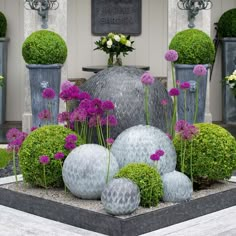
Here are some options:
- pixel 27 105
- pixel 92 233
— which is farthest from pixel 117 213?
pixel 27 105

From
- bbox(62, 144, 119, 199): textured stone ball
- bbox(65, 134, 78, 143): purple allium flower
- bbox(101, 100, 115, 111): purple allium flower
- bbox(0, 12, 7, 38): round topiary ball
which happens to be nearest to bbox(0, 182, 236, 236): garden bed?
bbox(62, 144, 119, 199): textured stone ball

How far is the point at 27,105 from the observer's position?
1212cm

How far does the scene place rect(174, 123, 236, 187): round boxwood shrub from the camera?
628 cm

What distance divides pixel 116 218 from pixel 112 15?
29.3 feet

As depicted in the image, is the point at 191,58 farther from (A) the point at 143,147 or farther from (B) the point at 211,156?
(A) the point at 143,147

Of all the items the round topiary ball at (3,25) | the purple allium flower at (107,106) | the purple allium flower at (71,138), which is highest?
the round topiary ball at (3,25)

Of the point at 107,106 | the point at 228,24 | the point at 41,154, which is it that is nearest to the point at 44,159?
the point at 41,154

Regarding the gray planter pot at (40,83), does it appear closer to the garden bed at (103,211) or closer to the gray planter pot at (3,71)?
the gray planter pot at (3,71)

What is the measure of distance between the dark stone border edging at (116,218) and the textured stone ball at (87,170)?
244 mm

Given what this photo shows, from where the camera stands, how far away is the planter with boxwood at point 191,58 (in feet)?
35.6

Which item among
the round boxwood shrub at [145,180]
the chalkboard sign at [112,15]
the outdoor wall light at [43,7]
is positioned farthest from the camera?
the chalkboard sign at [112,15]

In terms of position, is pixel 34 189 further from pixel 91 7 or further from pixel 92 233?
pixel 91 7

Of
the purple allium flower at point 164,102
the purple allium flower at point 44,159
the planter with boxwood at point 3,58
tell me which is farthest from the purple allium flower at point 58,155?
the planter with boxwood at point 3,58

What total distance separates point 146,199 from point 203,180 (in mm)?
1012
